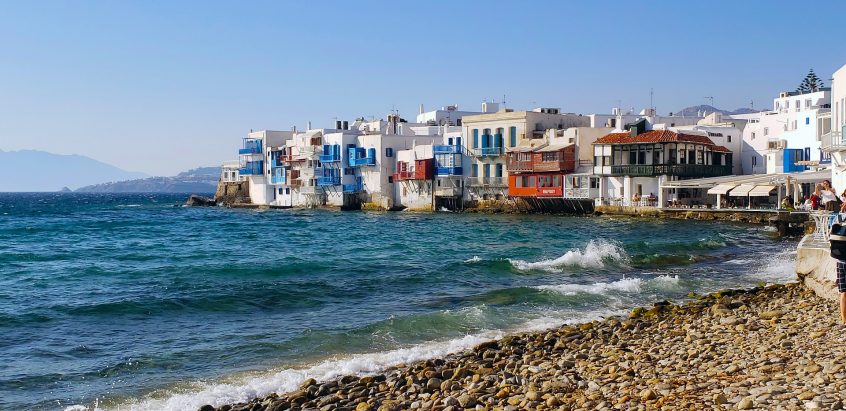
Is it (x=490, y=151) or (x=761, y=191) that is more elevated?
(x=490, y=151)

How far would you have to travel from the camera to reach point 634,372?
11586 mm

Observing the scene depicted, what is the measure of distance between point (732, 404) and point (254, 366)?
28.3 ft

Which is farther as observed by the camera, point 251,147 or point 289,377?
point 251,147

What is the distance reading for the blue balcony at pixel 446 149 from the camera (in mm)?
70125

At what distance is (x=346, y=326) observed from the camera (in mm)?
18062

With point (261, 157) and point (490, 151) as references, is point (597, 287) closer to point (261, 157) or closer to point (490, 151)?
point (490, 151)

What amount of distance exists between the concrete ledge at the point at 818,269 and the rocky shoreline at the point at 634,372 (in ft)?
1.06

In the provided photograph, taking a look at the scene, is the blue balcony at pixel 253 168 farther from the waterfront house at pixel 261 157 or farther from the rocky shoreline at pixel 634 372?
the rocky shoreline at pixel 634 372

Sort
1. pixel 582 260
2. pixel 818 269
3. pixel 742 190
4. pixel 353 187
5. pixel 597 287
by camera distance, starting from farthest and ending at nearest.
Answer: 1. pixel 353 187
2. pixel 742 190
3. pixel 582 260
4. pixel 597 287
5. pixel 818 269

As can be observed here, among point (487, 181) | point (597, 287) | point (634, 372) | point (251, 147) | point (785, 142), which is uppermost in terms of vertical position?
point (251, 147)

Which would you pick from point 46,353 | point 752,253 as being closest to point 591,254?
point 752,253

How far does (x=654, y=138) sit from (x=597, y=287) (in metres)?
36.8

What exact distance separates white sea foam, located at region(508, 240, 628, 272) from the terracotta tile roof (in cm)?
2616

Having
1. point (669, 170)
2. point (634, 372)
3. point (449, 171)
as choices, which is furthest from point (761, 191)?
point (634, 372)
